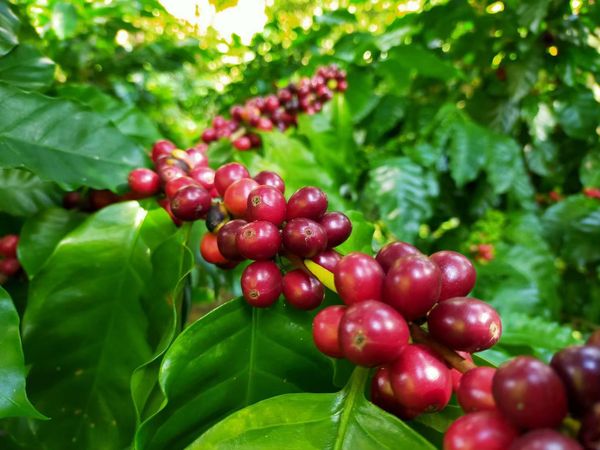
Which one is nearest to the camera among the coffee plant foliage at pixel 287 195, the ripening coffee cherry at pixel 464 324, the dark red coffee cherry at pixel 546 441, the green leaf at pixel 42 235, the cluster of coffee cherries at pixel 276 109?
the dark red coffee cherry at pixel 546 441

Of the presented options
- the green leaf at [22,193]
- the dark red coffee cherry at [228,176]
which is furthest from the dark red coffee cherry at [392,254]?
the green leaf at [22,193]

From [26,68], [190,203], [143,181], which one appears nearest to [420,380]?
[190,203]

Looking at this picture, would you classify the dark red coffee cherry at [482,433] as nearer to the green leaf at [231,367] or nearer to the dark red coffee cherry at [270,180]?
the green leaf at [231,367]

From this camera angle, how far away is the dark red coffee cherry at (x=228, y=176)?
0.64 meters

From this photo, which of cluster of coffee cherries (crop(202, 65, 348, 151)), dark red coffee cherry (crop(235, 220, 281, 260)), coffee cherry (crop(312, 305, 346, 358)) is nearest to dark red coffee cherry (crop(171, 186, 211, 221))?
dark red coffee cherry (crop(235, 220, 281, 260))

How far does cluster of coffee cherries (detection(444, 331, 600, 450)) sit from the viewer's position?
0.28m

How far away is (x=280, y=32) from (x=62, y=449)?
2.22m

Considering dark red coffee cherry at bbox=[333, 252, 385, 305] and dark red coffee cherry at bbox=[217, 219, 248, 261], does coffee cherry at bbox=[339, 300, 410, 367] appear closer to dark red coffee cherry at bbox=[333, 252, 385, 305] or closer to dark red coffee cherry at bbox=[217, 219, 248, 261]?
dark red coffee cherry at bbox=[333, 252, 385, 305]

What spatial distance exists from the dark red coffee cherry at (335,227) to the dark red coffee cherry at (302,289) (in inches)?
2.2

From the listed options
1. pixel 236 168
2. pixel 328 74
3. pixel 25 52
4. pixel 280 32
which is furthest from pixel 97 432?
pixel 280 32

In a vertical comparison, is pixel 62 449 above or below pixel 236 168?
below

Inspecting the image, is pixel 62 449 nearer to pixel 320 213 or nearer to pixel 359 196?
pixel 320 213

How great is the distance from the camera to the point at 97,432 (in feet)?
1.90

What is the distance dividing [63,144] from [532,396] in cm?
72
